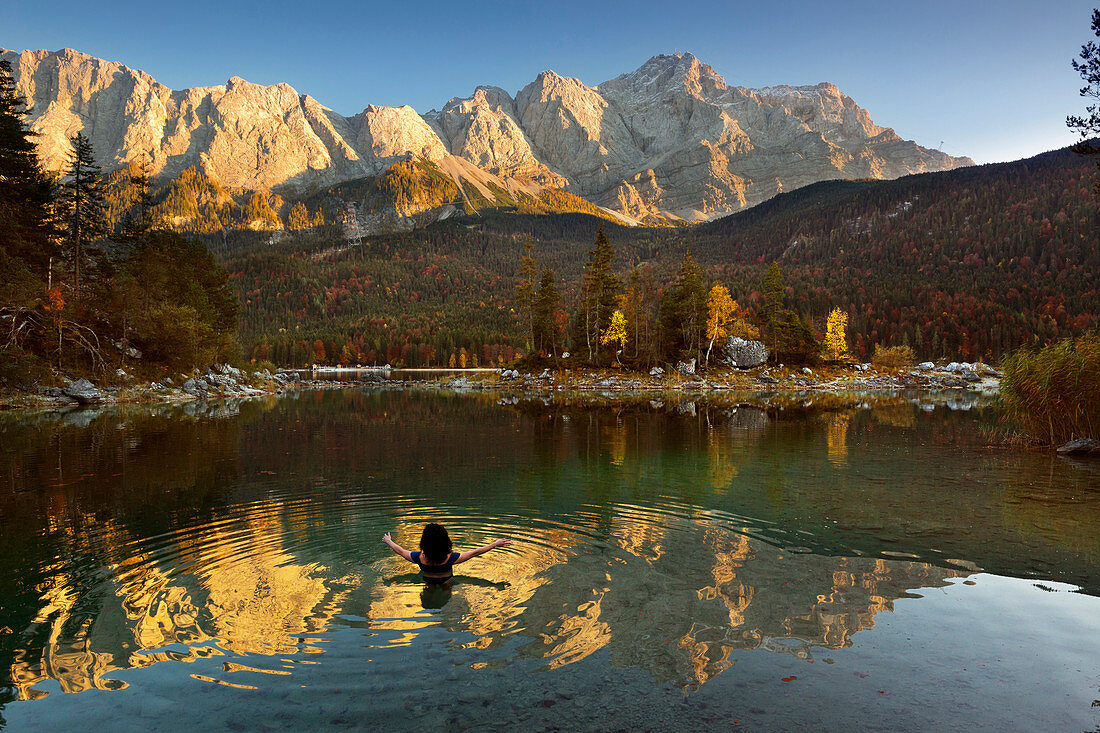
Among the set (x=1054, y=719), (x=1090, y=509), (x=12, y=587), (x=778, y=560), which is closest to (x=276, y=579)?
(x=12, y=587)

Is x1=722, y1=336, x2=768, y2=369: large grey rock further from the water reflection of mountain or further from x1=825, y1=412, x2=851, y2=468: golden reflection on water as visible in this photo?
the water reflection of mountain

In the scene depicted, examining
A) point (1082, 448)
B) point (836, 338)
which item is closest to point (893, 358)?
point (836, 338)

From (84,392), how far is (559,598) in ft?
199

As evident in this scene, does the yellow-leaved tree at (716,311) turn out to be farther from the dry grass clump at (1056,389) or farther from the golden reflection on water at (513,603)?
the golden reflection on water at (513,603)

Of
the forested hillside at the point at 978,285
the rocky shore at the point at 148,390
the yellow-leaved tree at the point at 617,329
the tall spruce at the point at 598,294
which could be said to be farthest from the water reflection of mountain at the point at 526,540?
the forested hillside at the point at 978,285

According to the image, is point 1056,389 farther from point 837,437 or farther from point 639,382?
point 639,382

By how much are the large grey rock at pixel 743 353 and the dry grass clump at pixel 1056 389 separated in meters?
63.7

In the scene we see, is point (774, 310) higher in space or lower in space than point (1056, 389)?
higher

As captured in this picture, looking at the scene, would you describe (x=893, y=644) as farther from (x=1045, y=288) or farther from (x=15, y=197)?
(x=1045, y=288)

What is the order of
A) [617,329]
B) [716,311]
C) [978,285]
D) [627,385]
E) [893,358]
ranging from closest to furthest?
[627,385], [617,329], [716,311], [893,358], [978,285]

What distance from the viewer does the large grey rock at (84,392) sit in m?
51.4

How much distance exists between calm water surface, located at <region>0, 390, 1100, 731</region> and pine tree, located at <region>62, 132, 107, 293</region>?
4336cm

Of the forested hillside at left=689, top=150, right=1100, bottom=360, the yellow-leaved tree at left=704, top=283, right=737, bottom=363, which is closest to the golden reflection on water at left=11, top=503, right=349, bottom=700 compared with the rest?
the yellow-leaved tree at left=704, top=283, right=737, bottom=363

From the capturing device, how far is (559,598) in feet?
31.9
